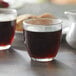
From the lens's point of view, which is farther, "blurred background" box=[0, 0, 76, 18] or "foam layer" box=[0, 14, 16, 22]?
"blurred background" box=[0, 0, 76, 18]

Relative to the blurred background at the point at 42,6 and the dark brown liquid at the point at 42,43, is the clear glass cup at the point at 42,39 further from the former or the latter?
the blurred background at the point at 42,6

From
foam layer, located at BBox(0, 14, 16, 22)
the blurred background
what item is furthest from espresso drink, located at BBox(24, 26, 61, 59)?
the blurred background

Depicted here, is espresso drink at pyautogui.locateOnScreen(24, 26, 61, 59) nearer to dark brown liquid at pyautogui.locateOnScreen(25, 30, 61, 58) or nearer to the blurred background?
dark brown liquid at pyautogui.locateOnScreen(25, 30, 61, 58)

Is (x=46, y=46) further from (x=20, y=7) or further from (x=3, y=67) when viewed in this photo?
(x=20, y=7)

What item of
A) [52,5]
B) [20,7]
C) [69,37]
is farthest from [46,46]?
[52,5]

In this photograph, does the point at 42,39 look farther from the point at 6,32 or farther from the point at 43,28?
the point at 6,32
